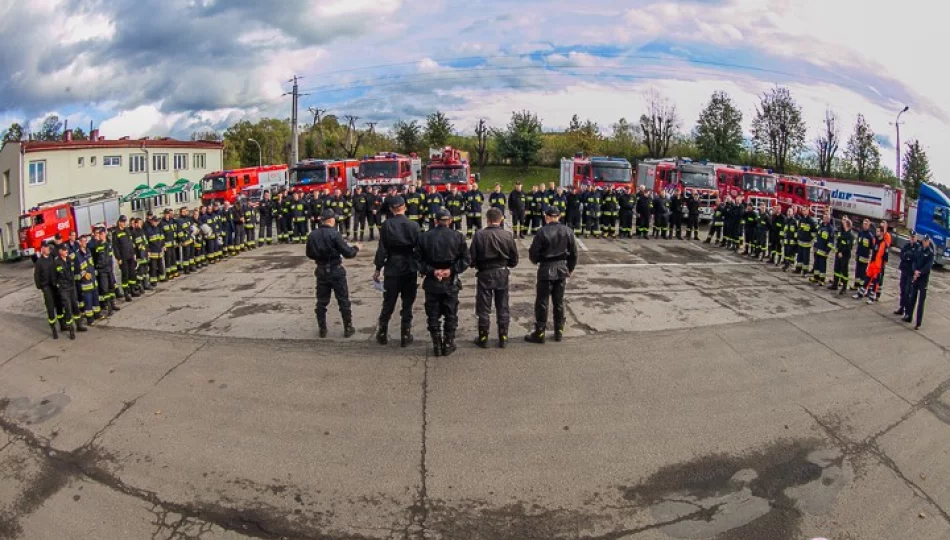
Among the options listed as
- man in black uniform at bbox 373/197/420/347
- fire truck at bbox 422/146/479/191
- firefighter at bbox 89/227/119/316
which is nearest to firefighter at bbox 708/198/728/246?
fire truck at bbox 422/146/479/191

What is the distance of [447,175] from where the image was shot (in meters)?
21.6

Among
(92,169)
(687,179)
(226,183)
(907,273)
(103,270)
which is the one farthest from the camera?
(92,169)

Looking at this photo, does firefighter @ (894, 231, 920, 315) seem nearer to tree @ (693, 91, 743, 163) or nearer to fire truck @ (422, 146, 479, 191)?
fire truck @ (422, 146, 479, 191)

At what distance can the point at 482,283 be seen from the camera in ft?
26.6

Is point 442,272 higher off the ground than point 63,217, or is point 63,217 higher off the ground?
point 442,272

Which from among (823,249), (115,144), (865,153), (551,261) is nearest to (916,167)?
(865,153)

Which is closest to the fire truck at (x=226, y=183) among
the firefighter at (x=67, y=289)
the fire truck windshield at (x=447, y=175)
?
the fire truck windshield at (x=447, y=175)

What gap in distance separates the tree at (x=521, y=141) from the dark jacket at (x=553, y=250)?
45786mm

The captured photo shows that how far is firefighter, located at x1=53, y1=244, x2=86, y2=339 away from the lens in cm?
965

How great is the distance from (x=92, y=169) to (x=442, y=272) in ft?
107

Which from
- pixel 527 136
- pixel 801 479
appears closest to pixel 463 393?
pixel 801 479

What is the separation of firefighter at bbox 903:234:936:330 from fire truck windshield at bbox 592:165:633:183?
42.6ft

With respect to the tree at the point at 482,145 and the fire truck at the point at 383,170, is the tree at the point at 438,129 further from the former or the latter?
the fire truck at the point at 383,170

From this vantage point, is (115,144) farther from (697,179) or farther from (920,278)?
(920,278)
